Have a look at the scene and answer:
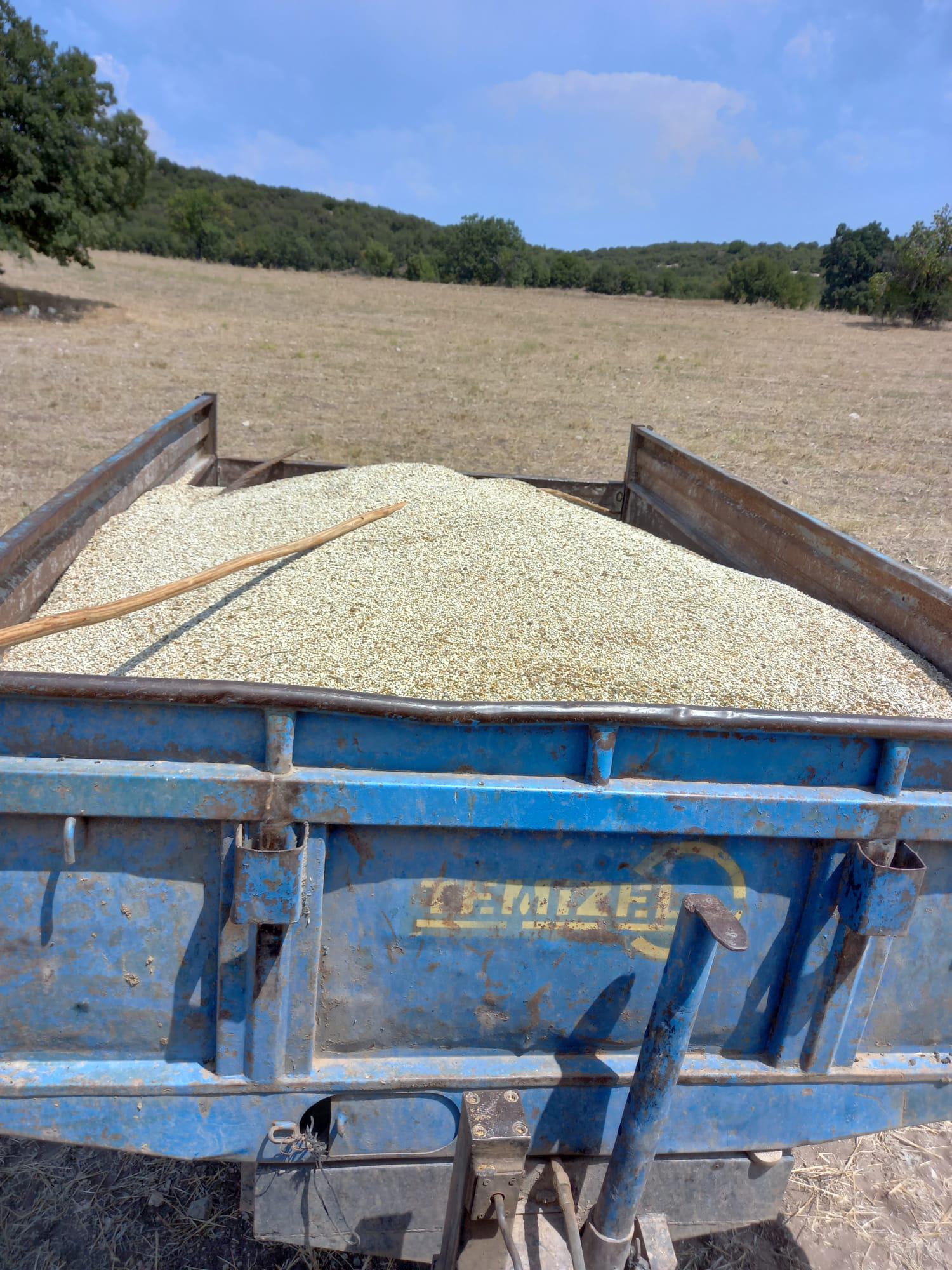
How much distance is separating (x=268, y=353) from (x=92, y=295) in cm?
742

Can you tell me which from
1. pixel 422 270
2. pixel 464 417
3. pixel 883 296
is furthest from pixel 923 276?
pixel 422 270

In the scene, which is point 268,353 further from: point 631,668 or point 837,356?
point 631,668

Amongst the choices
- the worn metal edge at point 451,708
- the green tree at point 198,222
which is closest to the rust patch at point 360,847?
the worn metal edge at point 451,708

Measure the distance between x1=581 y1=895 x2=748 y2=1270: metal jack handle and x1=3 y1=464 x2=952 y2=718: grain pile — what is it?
0.68 m

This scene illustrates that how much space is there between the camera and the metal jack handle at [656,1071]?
1.48m

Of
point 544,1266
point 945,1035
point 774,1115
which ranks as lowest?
point 544,1266

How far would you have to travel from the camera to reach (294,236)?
6178cm

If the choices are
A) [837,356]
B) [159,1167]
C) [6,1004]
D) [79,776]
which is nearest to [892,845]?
[79,776]

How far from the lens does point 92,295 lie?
20.6 meters

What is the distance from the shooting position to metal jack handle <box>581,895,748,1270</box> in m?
1.48

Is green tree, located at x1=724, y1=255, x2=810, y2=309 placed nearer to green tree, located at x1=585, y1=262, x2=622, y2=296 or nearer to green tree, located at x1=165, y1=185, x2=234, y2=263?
green tree, located at x1=585, y1=262, x2=622, y2=296

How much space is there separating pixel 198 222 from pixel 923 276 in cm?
4434

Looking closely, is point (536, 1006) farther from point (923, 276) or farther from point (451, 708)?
point (923, 276)

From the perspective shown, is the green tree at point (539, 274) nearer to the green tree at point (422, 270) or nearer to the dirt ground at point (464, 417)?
the green tree at point (422, 270)
